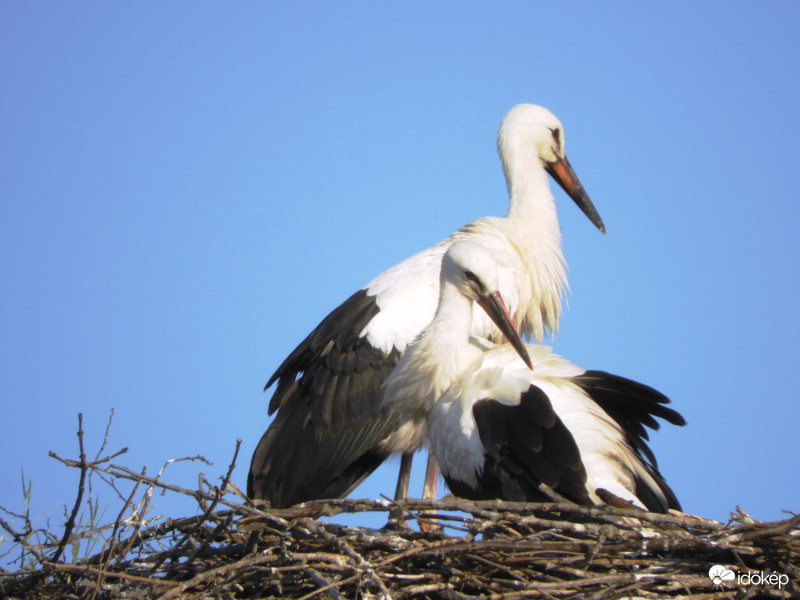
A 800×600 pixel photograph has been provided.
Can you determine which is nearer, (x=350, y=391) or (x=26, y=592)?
(x=26, y=592)

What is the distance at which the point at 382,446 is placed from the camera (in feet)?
16.3

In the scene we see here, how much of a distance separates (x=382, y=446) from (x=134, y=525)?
1.56 metres

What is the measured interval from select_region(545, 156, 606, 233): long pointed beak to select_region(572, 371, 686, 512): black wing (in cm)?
199

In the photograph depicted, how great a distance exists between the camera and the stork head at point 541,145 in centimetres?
578

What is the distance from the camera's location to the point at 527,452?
11.9 feet

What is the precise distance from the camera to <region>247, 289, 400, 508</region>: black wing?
16.0 feet

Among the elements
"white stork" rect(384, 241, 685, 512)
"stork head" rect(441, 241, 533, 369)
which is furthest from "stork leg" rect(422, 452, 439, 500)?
"stork head" rect(441, 241, 533, 369)

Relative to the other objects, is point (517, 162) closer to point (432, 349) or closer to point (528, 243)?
point (528, 243)

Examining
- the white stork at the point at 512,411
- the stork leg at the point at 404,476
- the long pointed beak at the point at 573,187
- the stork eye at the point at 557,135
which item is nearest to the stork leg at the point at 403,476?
the stork leg at the point at 404,476

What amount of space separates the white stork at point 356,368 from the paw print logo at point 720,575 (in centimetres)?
187

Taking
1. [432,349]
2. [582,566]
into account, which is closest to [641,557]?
[582,566]

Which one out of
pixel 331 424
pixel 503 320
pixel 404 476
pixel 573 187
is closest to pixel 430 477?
pixel 404 476

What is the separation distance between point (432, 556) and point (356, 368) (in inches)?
65.8

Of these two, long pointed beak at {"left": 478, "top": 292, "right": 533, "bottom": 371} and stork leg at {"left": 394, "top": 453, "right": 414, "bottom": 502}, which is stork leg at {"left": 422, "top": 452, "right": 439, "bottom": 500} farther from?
long pointed beak at {"left": 478, "top": 292, "right": 533, "bottom": 371}
